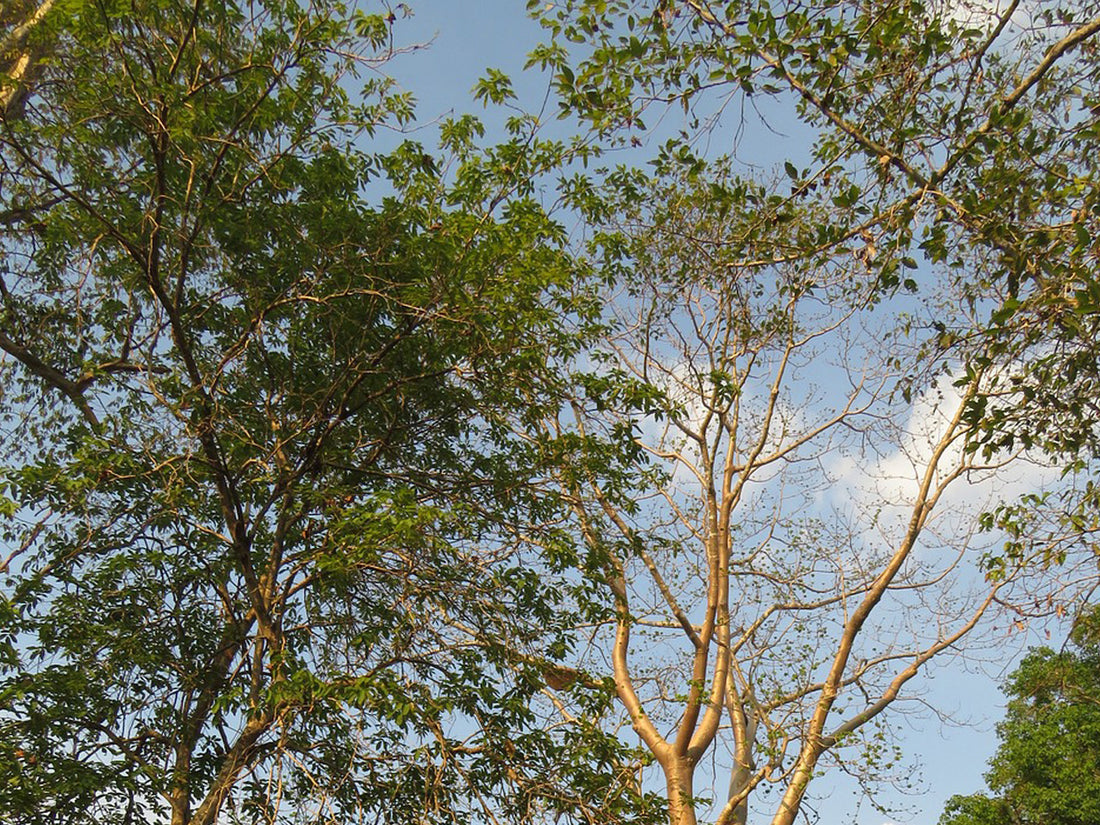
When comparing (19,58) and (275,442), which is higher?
(19,58)

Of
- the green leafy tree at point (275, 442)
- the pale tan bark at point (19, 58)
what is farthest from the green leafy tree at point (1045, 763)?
the pale tan bark at point (19, 58)

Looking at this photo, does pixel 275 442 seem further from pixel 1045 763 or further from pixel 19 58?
pixel 1045 763

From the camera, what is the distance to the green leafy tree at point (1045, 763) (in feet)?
48.1

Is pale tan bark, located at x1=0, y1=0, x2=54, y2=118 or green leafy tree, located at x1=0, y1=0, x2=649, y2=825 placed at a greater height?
pale tan bark, located at x1=0, y1=0, x2=54, y2=118

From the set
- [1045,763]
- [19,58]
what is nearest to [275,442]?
[19,58]

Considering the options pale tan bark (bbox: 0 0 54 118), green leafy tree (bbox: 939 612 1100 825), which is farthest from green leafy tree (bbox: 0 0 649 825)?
green leafy tree (bbox: 939 612 1100 825)

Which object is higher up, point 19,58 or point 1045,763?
point 19,58

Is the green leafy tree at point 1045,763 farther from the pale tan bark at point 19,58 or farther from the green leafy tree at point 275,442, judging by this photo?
the pale tan bark at point 19,58

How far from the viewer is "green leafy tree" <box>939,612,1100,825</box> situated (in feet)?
48.1

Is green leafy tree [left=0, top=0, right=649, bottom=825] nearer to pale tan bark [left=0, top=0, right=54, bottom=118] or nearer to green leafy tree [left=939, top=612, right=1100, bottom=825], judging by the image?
pale tan bark [left=0, top=0, right=54, bottom=118]

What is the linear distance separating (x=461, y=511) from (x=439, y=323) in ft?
4.49

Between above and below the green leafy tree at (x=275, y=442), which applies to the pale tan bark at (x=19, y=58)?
above

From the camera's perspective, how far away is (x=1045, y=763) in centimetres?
1538

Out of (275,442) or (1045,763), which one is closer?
(275,442)
